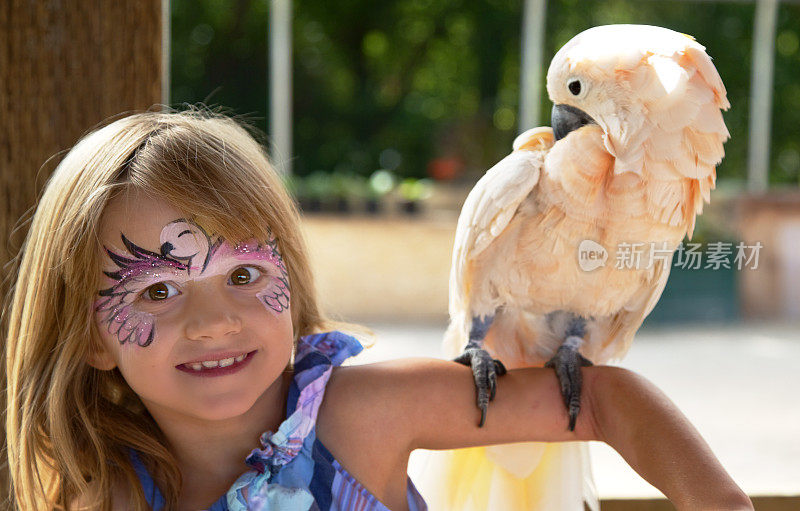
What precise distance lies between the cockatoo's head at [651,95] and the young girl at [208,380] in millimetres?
317

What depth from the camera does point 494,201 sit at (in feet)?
3.95

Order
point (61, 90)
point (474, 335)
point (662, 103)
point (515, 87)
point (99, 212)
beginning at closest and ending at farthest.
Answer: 1. point (99, 212)
2. point (662, 103)
3. point (61, 90)
4. point (474, 335)
5. point (515, 87)

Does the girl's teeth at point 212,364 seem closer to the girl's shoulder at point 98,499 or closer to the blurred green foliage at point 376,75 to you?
the girl's shoulder at point 98,499

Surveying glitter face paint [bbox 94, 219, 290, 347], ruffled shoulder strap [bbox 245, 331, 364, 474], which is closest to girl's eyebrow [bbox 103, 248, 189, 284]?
glitter face paint [bbox 94, 219, 290, 347]

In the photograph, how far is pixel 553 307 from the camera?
1315mm

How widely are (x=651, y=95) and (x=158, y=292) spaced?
0.69 m

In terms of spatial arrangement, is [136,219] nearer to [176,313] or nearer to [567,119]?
[176,313]

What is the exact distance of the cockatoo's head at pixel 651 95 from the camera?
39.2 inches

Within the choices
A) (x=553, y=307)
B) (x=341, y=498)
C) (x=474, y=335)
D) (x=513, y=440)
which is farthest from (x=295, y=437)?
(x=553, y=307)

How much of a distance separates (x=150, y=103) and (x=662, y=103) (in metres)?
0.75

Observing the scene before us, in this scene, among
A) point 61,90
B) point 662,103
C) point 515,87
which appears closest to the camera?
point 662,103

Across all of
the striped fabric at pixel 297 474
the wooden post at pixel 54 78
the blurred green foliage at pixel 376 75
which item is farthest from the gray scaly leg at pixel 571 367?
the blurred green foliage at pixel 376 75

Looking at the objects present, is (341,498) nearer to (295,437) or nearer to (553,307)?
(295,437)

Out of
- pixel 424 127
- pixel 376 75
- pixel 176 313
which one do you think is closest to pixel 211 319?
pixel 176 313
